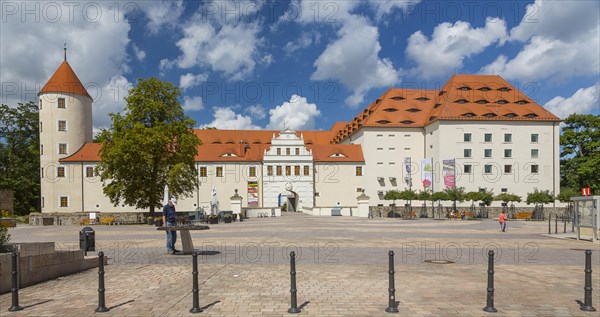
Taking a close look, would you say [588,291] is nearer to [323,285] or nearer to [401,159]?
[323,285]

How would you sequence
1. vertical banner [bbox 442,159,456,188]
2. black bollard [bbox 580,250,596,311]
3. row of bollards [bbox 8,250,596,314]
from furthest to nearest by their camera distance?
vertical banner [bbox 442,159,456,188] < black bollard [bbox 580,250,596,311] < row of bollards [bbox 8,250,596,314]

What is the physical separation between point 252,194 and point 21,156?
35.0 meters

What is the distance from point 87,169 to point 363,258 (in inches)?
2218

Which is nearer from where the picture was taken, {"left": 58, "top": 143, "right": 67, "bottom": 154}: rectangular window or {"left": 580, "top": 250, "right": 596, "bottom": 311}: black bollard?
{"left": 580, "top": 250, "right": 596, "bottom": 311}: black bollard

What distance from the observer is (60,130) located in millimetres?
58562

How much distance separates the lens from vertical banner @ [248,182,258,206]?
66500mm

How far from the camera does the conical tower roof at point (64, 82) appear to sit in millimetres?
57531

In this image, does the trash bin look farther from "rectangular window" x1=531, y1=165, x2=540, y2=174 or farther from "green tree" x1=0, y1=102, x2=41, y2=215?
"rectangular window" x1=531, y1=165, x2=540, y2=174

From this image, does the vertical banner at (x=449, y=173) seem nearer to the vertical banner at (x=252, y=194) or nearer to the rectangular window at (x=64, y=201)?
the vertical banner at (x=252, y=194)

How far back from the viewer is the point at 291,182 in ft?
221

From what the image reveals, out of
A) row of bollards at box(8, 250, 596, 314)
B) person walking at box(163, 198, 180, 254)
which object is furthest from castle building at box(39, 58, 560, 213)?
row of bollards at box(8, 250, 596, 314)

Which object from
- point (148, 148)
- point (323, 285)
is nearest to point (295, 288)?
point (323, 285)

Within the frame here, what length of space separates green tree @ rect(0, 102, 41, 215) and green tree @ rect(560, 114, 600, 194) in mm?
79789

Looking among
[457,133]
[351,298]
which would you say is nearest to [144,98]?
[351,298]
